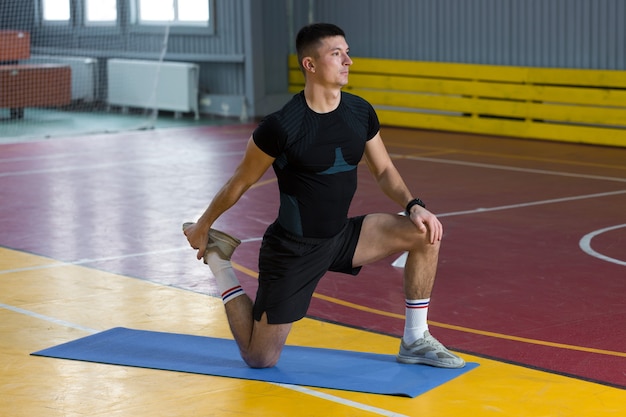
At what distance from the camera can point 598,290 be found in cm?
717

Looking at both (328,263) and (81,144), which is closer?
(328,263)

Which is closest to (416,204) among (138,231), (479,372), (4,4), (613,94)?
(479,372)

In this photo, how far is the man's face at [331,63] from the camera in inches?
210

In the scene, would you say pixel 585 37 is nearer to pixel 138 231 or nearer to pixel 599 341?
pixel 138 231

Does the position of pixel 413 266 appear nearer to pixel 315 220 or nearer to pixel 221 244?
pixel 315 220

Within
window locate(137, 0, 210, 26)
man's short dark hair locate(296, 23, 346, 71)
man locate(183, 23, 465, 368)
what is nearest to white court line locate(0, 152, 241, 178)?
window locate(137, 0, 210, 26)

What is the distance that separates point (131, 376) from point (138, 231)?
166 inches

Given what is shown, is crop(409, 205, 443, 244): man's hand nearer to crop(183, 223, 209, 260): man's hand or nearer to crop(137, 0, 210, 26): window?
crop(183, 223, 209, 260): man's hand

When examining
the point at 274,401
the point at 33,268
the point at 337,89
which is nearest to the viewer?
the point at 274,401

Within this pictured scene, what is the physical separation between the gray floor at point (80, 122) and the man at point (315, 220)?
494 inches

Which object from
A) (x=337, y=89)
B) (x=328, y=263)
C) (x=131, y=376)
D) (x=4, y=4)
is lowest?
(x=131, y=376)

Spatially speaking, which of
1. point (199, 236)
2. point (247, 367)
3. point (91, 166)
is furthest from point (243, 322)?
point (91, 166)

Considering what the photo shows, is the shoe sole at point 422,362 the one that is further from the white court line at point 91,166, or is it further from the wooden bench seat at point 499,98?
the wooden bench seat at point 499,98

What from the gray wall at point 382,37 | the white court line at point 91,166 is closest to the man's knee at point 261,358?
the white court line at point 91,166
